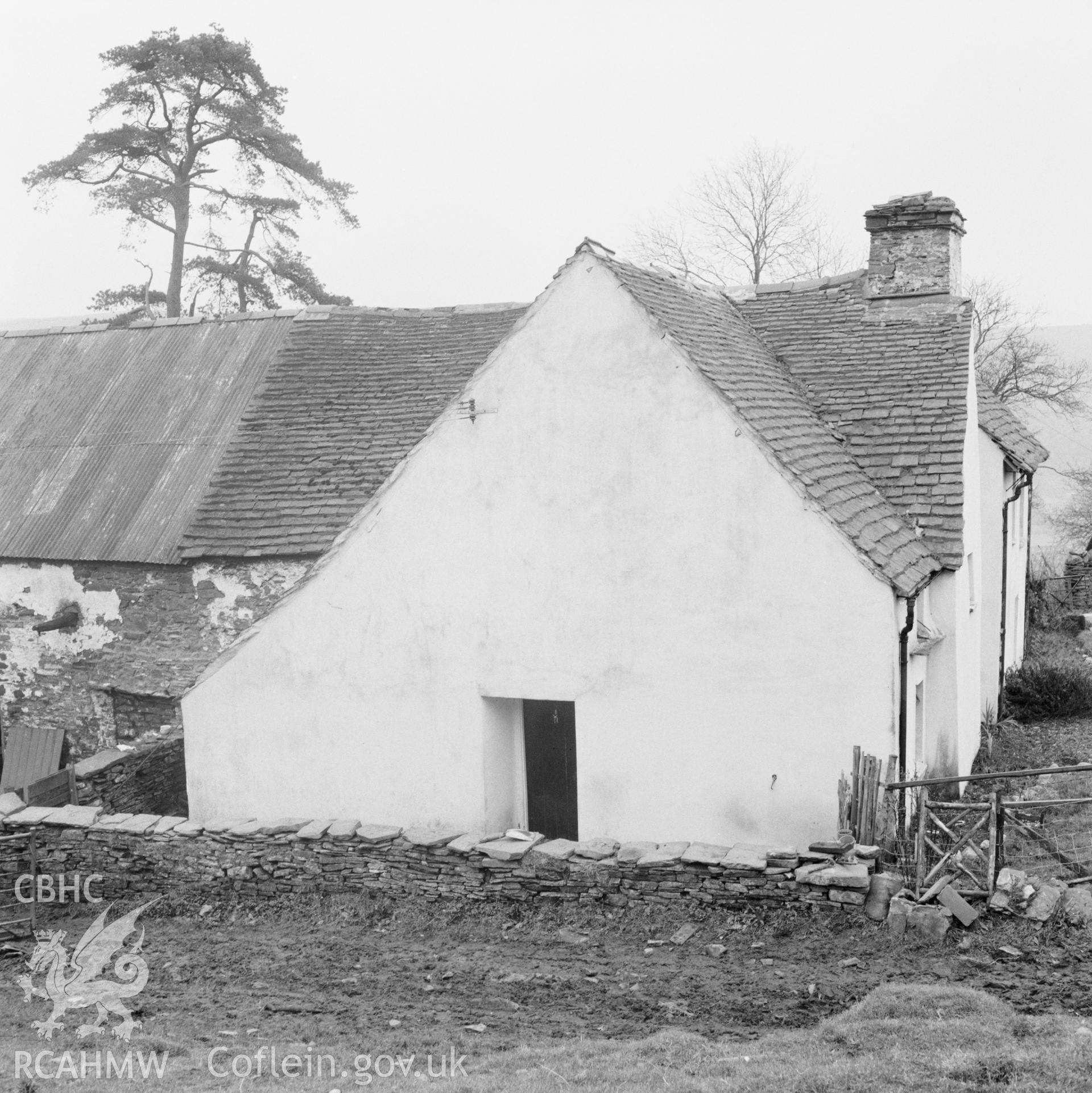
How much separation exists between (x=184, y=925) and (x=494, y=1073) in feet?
15.7

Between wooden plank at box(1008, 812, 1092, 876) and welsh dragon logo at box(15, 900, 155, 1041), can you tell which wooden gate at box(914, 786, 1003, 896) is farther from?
welsh dragon logo at box(15, 900, 155, 1041)

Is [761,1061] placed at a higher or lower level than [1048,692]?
higher

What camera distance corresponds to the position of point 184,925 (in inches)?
411

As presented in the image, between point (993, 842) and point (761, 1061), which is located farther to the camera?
point (993, 842)

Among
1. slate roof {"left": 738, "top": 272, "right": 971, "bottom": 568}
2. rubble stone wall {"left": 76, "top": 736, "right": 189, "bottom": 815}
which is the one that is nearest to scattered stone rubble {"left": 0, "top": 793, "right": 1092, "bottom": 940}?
rubble stone wall {"left": 76, "top": 736, "right": 189, "bottom": 815}

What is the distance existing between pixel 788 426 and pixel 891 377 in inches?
102

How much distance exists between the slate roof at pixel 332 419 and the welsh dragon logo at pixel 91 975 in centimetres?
646

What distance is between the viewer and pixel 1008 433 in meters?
18.9

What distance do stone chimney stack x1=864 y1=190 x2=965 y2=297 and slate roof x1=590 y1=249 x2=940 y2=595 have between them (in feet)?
7.59

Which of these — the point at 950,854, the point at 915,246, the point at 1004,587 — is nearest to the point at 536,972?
the point at 950,854

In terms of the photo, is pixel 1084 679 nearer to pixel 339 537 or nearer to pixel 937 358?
pixel 937 358

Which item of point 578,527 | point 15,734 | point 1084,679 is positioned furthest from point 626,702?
point 15,734

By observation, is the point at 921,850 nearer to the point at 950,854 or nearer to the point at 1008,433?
the point at 950,854

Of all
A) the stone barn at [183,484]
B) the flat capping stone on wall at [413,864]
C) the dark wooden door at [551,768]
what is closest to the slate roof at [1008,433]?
the stone barn at [183,484]
